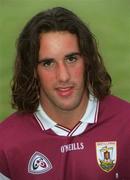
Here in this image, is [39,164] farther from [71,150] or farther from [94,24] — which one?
[94,24]

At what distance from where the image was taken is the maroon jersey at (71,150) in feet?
4.73

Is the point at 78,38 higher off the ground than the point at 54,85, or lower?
higher

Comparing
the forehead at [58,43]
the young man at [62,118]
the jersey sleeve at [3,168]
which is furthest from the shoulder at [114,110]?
the jersey sleeve at [3,168]

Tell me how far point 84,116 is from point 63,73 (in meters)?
0.21

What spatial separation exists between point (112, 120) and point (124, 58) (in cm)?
46

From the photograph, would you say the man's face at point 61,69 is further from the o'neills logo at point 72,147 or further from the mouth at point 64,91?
the o'neills logo at point 72,147

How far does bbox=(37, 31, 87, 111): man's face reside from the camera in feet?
4.48

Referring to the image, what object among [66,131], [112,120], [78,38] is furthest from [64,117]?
[78,38]

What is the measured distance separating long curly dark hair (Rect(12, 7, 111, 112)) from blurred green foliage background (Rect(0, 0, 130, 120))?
0.27 meters

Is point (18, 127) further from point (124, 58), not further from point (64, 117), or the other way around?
point (124, 58)

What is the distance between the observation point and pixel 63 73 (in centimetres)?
134

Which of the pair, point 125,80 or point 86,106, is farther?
point 125,80

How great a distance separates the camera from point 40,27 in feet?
4.68

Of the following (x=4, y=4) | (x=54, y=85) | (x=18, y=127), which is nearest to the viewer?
(x=54, y=85)
